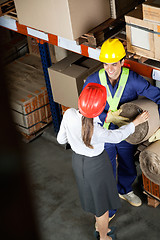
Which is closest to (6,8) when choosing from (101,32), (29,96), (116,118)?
(29,96)

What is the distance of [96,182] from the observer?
11.4 ft

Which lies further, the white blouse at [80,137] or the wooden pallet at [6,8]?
the wooden pallet at [6,8]

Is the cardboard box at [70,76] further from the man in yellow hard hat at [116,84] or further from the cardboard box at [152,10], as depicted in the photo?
the cardboard box at [152,10]

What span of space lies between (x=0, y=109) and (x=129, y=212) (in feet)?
14.7

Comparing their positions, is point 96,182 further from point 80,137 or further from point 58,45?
point 58,45

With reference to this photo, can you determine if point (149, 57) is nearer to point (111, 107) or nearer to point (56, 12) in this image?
point (111, 107)

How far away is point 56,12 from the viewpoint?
388cm

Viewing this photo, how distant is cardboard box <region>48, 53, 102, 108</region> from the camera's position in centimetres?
457

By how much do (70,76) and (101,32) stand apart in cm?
83

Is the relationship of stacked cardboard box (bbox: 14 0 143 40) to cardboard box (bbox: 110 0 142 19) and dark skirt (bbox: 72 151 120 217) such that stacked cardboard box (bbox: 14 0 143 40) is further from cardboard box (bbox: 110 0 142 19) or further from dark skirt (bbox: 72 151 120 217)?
dark skirt (bbox: 72 151 120 217)

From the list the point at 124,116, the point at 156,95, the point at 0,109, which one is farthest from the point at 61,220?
the point at 0,109

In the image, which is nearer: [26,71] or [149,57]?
[149,57]

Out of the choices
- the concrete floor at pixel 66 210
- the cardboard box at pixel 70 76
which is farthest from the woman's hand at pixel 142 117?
the cardboard box at pixel 70 76

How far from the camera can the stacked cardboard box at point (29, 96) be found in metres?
5.62
